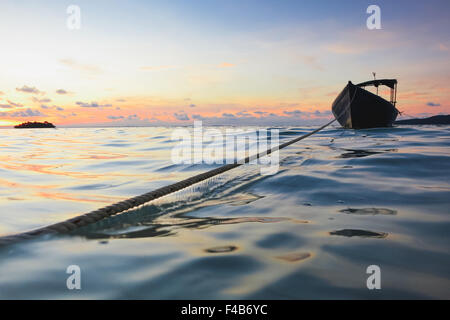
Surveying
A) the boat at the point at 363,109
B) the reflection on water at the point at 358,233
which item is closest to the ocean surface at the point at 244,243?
the reflection on water at the point at 358,233

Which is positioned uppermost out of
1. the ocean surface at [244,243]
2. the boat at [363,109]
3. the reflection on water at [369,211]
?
→ the boat at [363,109]

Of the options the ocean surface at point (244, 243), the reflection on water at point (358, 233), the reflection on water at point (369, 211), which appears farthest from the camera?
the reflection on water at point (369, 211)

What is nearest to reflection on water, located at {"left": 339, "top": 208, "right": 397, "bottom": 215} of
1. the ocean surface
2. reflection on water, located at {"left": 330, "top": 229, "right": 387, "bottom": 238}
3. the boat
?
the ocean surface

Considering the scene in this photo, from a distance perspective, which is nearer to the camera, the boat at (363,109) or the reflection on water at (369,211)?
the reflection on water at (369,211)

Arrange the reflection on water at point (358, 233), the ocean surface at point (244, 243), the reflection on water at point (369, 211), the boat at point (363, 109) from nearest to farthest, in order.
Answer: the ocean surface at point (244, 243)
the reflection on water at point (358, 233)
the reflection on water at point (369, 211)
the boat at point (363, 109)

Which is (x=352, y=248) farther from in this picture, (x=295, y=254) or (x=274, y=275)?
(x=274, y=275)

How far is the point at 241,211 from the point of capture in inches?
125

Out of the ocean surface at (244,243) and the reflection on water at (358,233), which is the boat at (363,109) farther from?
the reflection on water at (358,233)

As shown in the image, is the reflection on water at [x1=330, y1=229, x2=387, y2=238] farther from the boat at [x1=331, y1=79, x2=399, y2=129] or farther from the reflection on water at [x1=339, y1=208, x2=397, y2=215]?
the boat at [x1=331, y1=79, x2=399, y2=129]

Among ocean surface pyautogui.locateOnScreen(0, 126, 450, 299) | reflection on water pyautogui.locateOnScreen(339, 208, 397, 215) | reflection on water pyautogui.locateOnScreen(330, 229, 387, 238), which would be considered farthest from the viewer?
reflection on water pyautogui.locateOnScreen(339, 208, 397, 215)

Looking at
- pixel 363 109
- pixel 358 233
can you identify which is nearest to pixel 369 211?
pixel 358 233

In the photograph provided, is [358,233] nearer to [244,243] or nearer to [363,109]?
[244,243]

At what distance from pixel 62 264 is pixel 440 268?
2.35 meters
